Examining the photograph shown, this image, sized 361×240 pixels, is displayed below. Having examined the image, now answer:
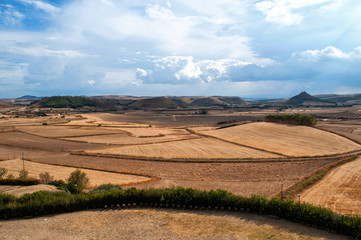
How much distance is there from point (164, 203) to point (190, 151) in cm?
3077

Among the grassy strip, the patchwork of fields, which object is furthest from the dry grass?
the grassy strip

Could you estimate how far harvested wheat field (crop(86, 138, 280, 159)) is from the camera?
47719 mm

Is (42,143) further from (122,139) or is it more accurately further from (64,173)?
(64,173)

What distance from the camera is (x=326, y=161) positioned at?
4359cm

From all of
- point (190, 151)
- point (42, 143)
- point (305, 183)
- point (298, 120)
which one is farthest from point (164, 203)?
point (298, 120)

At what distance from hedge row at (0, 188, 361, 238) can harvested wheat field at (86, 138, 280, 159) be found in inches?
984

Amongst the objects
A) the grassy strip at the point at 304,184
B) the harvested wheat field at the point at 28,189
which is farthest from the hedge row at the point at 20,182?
the grassy strip at the point at 304,184

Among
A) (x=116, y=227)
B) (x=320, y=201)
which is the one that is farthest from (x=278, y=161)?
(x=116, y=227)

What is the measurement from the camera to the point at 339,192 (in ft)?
87.7

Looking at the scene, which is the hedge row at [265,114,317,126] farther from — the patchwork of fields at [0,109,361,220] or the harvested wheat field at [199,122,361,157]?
the patchwork of fields at [0,109,361,220]

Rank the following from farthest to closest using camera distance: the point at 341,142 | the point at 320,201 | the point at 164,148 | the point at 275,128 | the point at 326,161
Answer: the point at 275,128
the point at 341,142
the point at 164,148
the point at 326,161
the point at 320,201

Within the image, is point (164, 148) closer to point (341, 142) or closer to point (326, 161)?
point (326, 161)

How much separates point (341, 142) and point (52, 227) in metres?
63.1

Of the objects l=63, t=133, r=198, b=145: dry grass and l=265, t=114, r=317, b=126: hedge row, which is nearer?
l=63, t=133, r=198, b=145: dry grass
